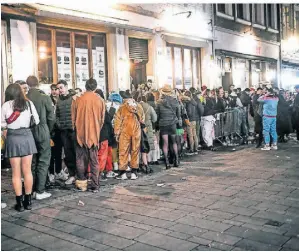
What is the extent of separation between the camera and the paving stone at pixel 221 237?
178 inches

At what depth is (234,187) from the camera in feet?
23.5

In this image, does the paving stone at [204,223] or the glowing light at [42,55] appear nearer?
the paving stone at [204,223]

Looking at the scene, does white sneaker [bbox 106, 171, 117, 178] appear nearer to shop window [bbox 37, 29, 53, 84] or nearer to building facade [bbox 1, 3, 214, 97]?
building facade [bbox 1, 3, 214, 97]

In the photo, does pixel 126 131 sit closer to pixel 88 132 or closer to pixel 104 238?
pixel 88 132

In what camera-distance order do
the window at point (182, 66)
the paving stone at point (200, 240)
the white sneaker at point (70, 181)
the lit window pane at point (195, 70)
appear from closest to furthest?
the paving stone at point (200, 240), the white sneaker at point (70, 181), the window at point (182, 66), the lit window pane at point (195, 70)

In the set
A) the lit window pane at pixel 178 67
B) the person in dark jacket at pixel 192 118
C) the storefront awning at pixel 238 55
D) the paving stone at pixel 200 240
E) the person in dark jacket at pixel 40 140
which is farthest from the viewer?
the storefront awning at pixel 238 55

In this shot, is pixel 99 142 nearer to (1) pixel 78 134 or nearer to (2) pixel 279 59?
(1) pixel 78 134

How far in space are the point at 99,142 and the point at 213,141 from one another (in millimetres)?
6580

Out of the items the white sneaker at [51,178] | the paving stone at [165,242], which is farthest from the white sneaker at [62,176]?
the paving stone at [165,242]

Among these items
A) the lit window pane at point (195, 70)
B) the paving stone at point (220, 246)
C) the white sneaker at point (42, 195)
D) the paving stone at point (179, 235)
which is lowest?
the paving stone at point (220, 246)

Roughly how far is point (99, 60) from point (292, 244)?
9562 mm

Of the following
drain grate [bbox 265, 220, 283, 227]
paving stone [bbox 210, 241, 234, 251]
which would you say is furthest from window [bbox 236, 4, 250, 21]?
paving stone [bbox 210, 241, 234, 251]

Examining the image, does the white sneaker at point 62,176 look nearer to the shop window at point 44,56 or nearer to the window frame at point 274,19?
the shop window at point 44,56

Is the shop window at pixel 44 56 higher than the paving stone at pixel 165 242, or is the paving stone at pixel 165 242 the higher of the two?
the shop window at pixel 44 56
